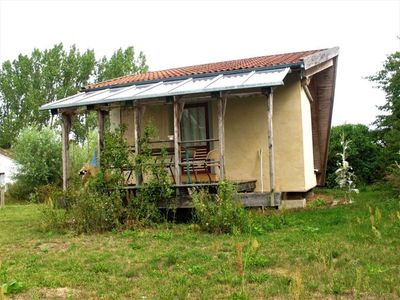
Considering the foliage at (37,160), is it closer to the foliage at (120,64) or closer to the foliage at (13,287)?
the foliage at (120,64)

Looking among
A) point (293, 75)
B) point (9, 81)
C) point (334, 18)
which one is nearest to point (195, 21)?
point (334, 18)

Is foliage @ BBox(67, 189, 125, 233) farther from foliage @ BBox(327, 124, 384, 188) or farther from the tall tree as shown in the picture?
foliage @ BBox(327, 124, 384, 188)

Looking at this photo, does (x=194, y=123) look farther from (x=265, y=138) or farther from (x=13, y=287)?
(x=13, y=287)

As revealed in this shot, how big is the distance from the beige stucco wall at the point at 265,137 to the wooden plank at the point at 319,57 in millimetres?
636

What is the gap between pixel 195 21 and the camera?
21109 mm

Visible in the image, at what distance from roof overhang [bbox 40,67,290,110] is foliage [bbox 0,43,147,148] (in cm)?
2962

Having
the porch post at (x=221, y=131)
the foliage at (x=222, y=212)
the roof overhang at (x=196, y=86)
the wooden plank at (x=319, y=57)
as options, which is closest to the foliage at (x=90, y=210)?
the foliage at (x=222, y=212)

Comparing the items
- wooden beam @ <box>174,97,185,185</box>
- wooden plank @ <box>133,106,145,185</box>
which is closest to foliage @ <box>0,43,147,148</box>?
wooden plank @ <box>133,106,145,185</box>

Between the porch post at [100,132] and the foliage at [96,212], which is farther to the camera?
the porch post at [100,132]

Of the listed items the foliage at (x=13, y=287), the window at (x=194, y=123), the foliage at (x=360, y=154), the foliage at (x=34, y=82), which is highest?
the foliage at (x=34, y=82)

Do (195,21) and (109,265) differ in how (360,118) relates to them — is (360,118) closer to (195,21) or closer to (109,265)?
(195,21)

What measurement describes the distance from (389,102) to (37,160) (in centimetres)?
1841

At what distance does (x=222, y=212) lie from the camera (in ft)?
27.1

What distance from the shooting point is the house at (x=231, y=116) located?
1012 centimetres
